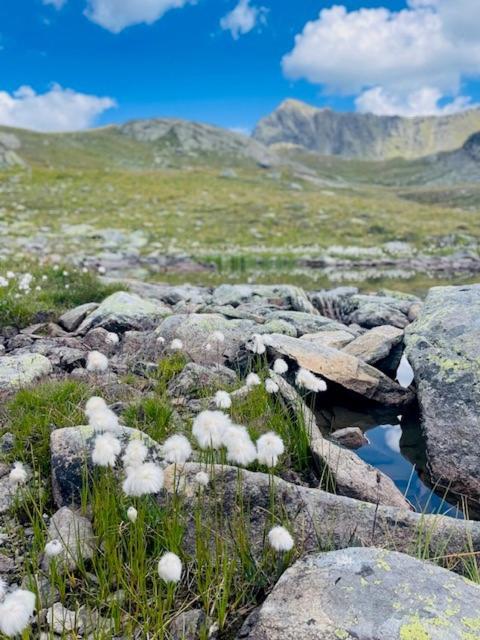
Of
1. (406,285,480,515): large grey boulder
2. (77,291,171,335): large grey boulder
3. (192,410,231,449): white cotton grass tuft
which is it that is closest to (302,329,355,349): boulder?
(406,285,480,515): large grey boulder

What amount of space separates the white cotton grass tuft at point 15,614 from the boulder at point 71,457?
167 cm

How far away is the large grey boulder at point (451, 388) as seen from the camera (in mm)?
5637

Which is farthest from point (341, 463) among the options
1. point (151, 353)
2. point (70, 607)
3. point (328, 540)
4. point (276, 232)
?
point (276, 232)

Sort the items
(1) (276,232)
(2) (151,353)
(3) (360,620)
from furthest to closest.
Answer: (1) (276,232)
(2) (151,353)
(3) (360,620)

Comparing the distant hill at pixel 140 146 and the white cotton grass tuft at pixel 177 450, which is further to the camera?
the distant hill at pixel 140 146

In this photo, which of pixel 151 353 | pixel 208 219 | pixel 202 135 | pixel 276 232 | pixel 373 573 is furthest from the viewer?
pixel 202 135

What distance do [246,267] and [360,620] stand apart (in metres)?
23.4

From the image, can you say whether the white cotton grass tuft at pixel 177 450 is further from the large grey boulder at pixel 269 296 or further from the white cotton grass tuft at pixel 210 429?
the large grey boulder at pixel 269 296

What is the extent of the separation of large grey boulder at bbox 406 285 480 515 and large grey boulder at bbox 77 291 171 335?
14.3 ft

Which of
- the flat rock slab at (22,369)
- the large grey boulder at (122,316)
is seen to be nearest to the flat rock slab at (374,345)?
the large grey boulder at (122,316)

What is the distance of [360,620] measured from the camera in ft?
9.76

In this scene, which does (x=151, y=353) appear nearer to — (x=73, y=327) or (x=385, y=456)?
(x=73, y=327)

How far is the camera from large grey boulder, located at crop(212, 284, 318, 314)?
1305cm

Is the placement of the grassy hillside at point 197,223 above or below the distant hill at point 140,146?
below
